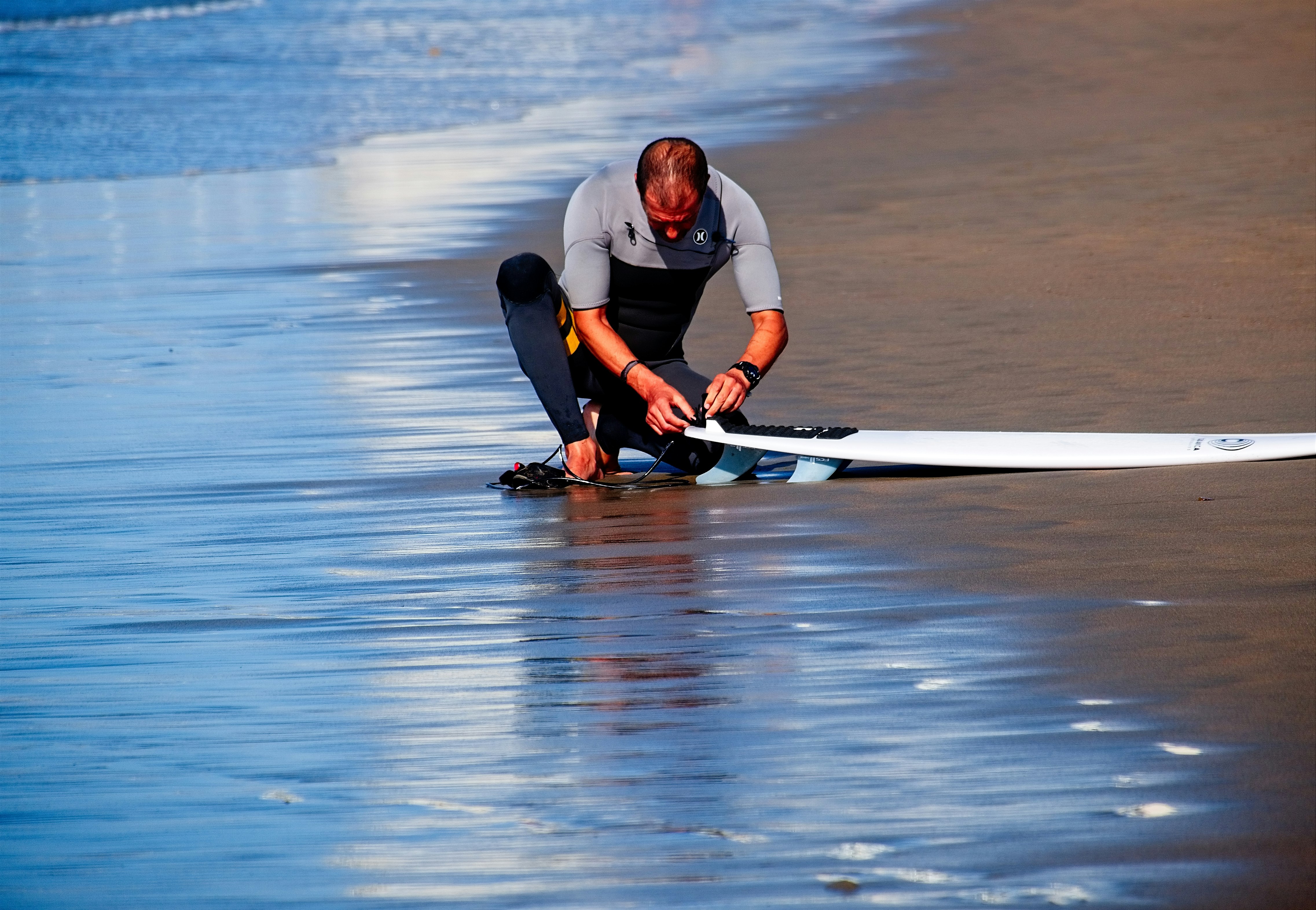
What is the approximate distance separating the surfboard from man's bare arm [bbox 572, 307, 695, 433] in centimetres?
9

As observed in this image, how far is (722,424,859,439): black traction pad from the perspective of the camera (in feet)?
18.0

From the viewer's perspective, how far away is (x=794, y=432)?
18.1 ft

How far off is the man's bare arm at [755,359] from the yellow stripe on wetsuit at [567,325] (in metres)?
0.47

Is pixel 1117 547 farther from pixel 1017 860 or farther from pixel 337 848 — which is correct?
pixel 337 848

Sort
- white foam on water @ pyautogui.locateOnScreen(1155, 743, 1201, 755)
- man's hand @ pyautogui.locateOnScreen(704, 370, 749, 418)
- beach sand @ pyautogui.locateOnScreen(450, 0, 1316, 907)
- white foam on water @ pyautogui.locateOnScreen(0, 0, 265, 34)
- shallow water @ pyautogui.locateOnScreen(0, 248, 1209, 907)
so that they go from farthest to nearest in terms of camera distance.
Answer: white foam on water @ pyautogui.locateOnScreen(0, 0, 265, 34), man's hand @ pyautogui.locateOnScreen(704, 370, 749, 418), beach sand @ pyautogui.locateOnScreen(450, 0, 1316, 907), white foam on water @ pyautogui.locateOnScreen(1155, 743, 1201, 755), shallow water @ pyautogui.locateOnScreen(0, 248, 1209, 907)

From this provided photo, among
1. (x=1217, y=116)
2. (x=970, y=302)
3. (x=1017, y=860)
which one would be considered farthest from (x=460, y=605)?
(x=1217, y=116)

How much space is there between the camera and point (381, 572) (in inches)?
184

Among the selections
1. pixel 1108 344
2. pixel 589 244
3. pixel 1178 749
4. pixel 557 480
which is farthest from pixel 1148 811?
pixel 1108 344

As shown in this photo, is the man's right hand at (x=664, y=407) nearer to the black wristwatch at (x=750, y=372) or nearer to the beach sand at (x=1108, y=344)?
the black wristwatch at (x=750, y=372)

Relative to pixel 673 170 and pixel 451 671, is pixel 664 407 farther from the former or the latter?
pixel 451 671

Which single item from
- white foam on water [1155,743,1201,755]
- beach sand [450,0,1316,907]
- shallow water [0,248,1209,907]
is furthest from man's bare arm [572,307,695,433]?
white foam on water [1155,743,1201,755]

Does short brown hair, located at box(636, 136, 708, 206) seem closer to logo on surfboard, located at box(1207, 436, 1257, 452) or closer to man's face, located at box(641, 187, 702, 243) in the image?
man's face, located at box(641, 187, 702, 243)

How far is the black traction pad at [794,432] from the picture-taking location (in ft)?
18.0

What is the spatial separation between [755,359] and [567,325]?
61cm
